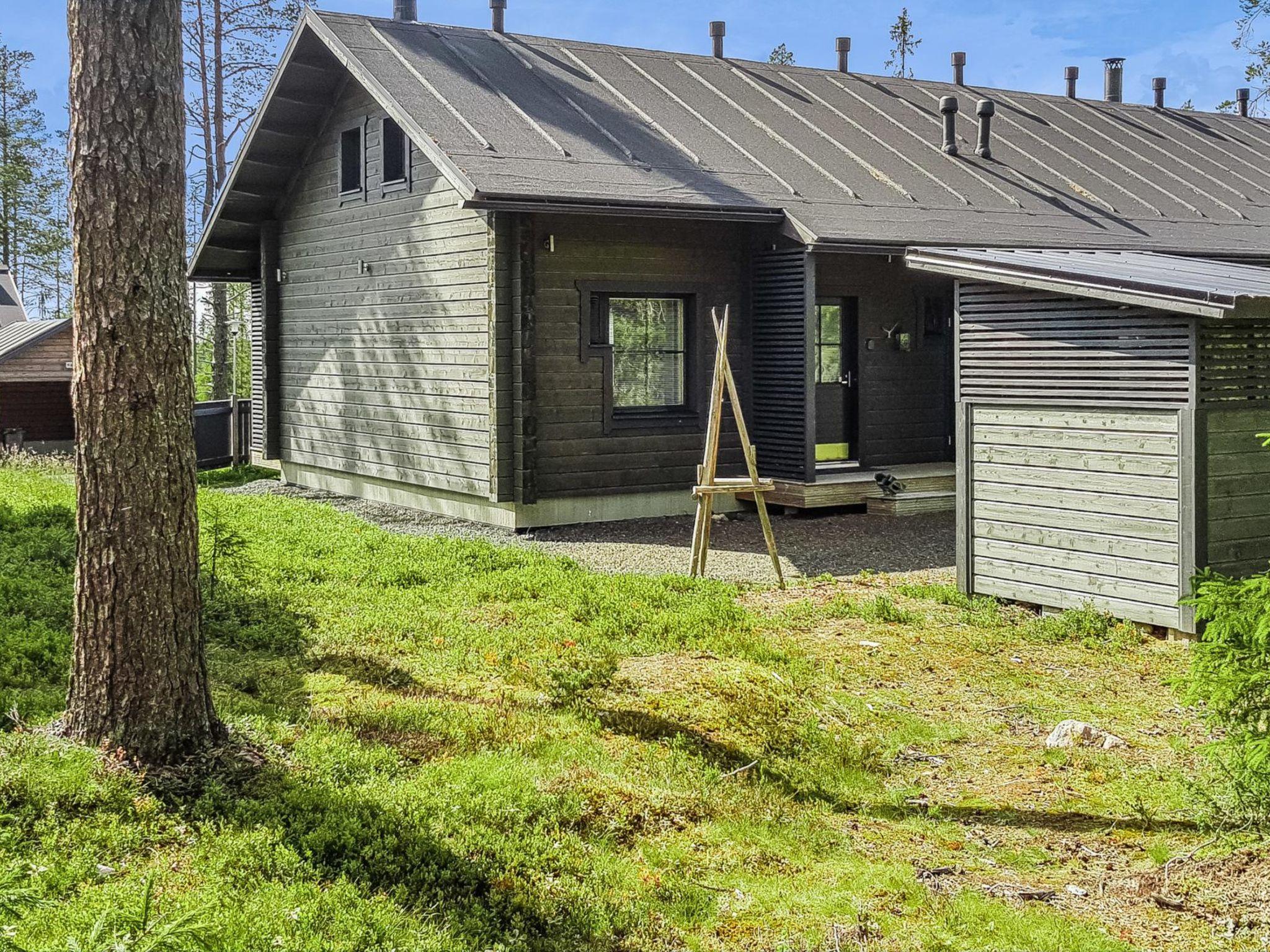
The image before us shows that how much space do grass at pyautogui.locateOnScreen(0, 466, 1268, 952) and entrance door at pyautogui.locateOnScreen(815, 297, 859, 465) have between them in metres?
6.78

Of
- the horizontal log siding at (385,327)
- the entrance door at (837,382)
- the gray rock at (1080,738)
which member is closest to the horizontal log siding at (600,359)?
the horizontal log siding at (385,327)

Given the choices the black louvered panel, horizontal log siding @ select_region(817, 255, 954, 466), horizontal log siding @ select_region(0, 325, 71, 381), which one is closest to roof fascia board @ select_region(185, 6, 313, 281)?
the black louvered panel

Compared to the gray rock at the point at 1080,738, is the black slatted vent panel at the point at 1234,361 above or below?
above

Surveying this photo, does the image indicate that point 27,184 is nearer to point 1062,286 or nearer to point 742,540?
point 742,540

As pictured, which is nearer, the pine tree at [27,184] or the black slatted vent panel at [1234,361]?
the black slatted vent panel at [1234,361]

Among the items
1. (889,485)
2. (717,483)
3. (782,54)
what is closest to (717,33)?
(889,485)

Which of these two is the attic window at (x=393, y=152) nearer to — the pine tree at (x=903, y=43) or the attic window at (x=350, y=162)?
the attic window at (x=350, y=162)

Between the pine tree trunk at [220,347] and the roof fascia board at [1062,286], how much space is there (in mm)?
21422

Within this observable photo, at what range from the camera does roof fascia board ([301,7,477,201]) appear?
1137cm

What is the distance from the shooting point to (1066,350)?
26.6ft

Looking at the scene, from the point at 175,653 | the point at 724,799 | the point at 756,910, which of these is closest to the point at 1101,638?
the point at 724,799

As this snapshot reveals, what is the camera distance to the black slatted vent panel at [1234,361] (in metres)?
7.36

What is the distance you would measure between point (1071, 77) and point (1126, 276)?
617 inches

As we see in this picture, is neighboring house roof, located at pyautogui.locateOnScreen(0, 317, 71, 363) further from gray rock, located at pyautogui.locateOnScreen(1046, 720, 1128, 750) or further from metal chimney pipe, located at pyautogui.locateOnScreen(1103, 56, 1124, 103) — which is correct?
gray rock, located at pyautogui.locateOnScreen(1046, 720, 1128, 750)
